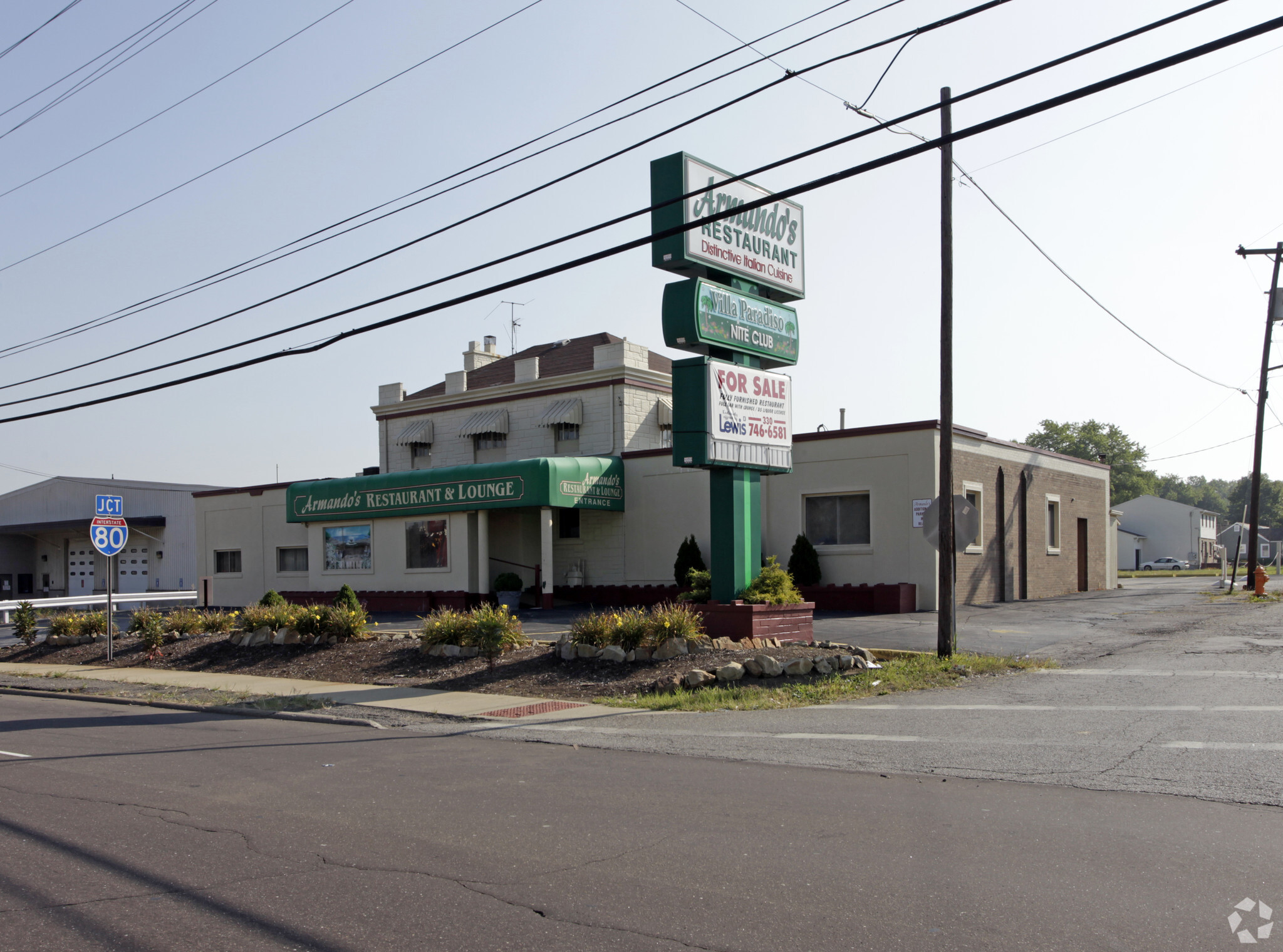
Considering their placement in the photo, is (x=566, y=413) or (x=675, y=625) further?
(x=566, y=413)

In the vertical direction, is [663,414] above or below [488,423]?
above

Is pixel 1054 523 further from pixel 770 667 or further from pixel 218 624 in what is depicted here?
pixel 218 624

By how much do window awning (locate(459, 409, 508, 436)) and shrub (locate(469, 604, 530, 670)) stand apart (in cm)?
2211

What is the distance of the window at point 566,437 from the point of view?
37250mm

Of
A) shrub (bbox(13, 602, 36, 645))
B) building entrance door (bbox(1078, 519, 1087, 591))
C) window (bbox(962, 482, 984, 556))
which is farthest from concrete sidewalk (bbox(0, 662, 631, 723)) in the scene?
building entrance door (bbox(1078, 519, 1087, 591))

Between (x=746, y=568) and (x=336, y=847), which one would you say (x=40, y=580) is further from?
(x=336, y=847)

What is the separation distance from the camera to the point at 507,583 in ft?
96.2

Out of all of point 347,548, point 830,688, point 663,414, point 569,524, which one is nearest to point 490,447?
point 663,414

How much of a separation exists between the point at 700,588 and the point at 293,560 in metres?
23.2

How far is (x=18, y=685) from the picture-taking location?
17953mm

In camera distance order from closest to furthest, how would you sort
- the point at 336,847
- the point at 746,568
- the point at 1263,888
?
1. the point at 1263,888
2. the point at 336,847
3. the point at 746,568

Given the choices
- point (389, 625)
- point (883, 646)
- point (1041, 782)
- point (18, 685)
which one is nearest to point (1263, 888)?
point (1041, 782)

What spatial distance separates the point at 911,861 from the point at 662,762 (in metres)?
3.86

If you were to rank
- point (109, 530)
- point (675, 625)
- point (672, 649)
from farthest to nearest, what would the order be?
point (109, 530), point (675, 625), point (672, 649)
